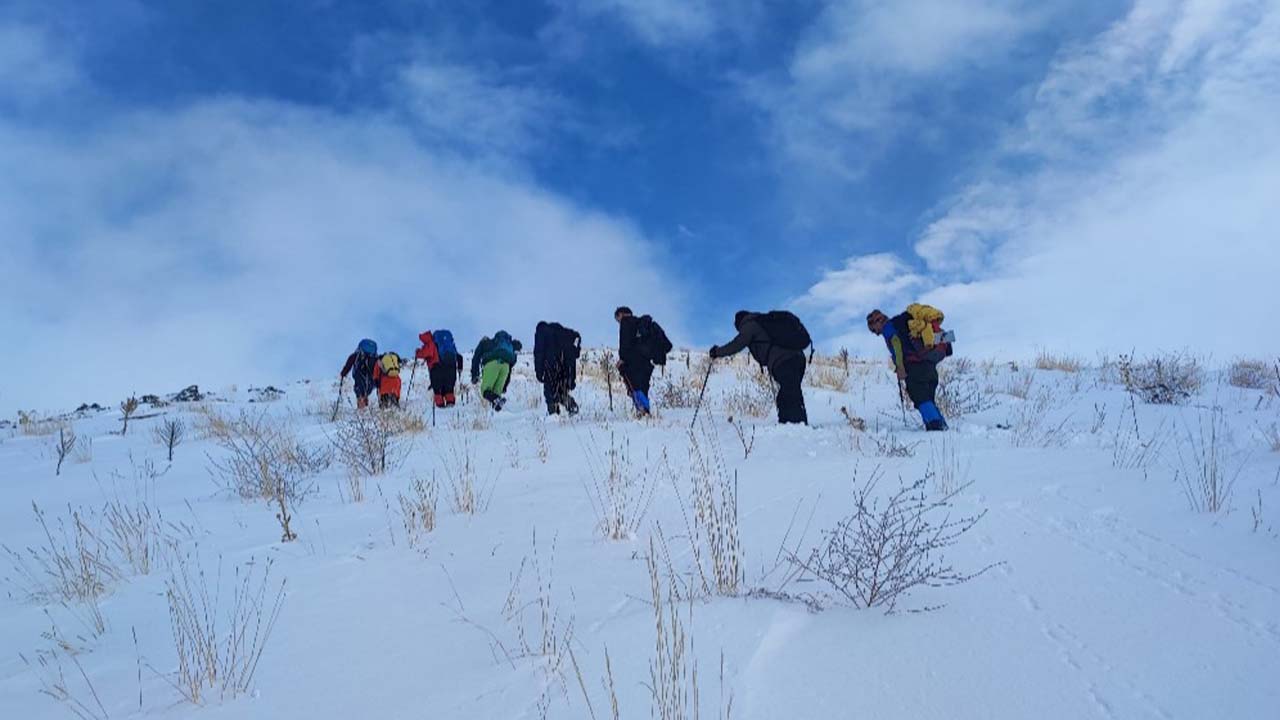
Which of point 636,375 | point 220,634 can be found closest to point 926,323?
point 636,375

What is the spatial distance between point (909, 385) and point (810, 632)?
6.48 m

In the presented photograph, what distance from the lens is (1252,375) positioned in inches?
481

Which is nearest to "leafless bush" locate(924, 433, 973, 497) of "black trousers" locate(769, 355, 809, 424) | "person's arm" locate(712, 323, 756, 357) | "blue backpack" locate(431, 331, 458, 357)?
"black trousers" locate(769, 355, 809, 424)

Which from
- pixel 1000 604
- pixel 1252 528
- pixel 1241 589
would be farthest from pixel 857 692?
pixel 1252 528

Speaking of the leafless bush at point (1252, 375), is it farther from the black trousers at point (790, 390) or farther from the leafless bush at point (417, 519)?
the leafless bush at point (417, 519)

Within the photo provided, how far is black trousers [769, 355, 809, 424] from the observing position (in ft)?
27.7

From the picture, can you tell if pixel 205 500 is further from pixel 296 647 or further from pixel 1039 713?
pixel 1039 713

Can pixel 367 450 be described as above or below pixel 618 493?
above

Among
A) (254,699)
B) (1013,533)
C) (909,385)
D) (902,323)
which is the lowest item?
(254,699)

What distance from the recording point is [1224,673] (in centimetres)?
179

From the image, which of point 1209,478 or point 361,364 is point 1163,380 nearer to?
point 1209,478

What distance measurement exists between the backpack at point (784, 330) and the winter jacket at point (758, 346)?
53 millimetres

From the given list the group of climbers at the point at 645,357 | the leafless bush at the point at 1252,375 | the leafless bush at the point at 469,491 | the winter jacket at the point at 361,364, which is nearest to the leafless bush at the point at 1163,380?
the leafless bush at the point at 1252,375

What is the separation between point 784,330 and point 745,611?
6.48 metres
